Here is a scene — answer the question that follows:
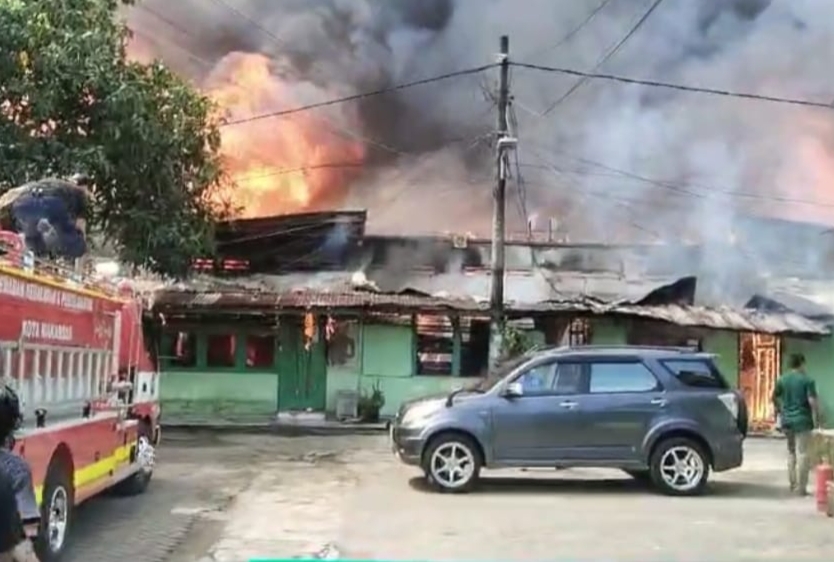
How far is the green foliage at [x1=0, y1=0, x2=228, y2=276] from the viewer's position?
18.4 meters

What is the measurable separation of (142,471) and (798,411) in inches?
306

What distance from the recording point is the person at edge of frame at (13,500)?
4.66 metres

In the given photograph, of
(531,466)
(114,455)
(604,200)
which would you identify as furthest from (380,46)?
(114,455)

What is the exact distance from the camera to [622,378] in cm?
1431

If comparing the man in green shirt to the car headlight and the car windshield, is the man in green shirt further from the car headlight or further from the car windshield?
the car headlight

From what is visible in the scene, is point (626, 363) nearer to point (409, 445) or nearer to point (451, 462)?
point (451, 462)

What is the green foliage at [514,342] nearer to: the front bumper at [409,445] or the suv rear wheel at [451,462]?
the front bumper at [409,445]

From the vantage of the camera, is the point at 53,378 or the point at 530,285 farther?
the point at 530,285

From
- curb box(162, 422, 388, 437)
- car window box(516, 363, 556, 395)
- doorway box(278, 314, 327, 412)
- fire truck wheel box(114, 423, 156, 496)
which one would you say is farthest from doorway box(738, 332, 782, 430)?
fire truck wheel box(114, 423, 156, 496)

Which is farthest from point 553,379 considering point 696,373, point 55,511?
point 55,511

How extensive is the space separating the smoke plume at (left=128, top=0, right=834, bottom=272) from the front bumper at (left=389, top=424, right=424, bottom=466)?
17.4 meters

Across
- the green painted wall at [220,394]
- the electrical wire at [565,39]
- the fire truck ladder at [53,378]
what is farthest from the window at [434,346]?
the fire truck ladder at [53,378]

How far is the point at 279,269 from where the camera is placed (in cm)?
2781

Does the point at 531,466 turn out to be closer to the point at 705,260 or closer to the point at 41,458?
the point at 41,458
